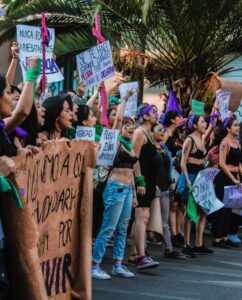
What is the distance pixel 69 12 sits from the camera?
1700 centimetres

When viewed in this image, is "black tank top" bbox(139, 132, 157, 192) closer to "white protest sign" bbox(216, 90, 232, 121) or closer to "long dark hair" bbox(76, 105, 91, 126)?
"long dark hair" bbox(76, 105, 91, 126)

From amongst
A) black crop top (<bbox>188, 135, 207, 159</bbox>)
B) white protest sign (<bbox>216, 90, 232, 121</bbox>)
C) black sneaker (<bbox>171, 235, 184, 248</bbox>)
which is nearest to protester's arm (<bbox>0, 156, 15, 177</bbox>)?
black crop top (<bbox>188, 135, 207, 159</bbox>)

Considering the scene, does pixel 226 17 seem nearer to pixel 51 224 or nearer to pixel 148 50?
pixel 148 50

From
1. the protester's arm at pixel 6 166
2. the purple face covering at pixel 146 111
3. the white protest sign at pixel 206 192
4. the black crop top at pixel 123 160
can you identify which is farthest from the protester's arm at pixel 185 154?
the protester's arm at pixel 6 166

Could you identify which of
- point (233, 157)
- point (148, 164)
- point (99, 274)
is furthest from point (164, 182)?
point (233, 157)

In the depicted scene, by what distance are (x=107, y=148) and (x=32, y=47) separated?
1.49 metres

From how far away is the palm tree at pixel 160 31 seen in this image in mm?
16672

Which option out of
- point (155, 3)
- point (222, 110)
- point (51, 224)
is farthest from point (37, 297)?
point (155, 3)

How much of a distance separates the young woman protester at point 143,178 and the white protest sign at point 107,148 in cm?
53

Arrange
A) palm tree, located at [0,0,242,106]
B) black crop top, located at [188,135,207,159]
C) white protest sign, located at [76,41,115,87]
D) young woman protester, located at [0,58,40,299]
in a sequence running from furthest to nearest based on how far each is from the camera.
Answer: palm tree, located at [0,0,242,106], black crop top, located at [188,135,207,159], white protest sign, located at [76,41,115,87], young woman protester, located at [0,58,40,299]

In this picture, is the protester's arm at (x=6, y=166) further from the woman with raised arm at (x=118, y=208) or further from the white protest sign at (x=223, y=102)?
the white protest sign at (x=223, y=102)

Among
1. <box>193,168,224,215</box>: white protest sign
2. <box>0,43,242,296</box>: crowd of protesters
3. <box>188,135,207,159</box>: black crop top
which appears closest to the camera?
<box>0,43,242,296</box>: crowd of protesters

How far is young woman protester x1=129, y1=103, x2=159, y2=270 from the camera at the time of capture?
9.56 m

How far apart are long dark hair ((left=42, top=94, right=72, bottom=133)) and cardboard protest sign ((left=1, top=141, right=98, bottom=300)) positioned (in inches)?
41.8
